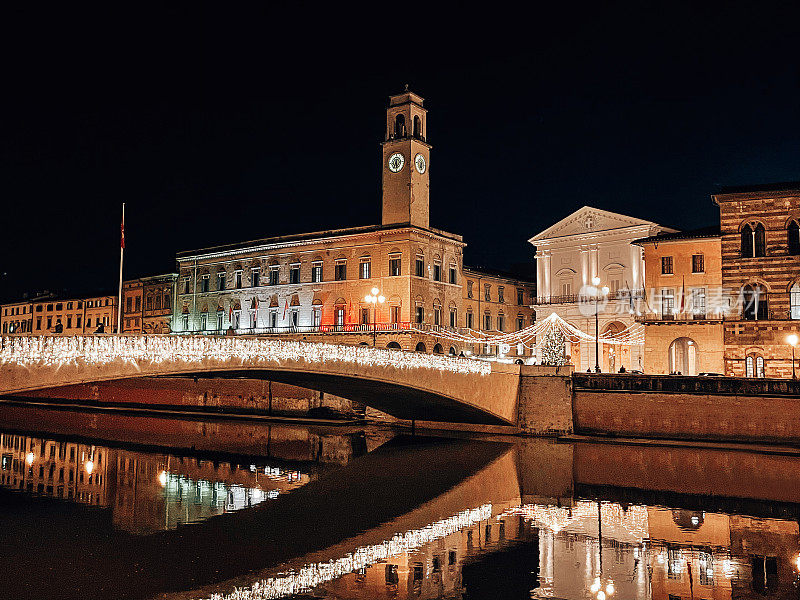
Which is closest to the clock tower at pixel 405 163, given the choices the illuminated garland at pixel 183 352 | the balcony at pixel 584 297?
the balcony at pixel 584 297

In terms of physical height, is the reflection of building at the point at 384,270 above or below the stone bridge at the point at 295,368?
above

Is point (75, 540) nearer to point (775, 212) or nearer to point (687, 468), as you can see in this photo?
point (687, 468)

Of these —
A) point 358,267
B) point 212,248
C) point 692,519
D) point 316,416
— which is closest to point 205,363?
point 692,519

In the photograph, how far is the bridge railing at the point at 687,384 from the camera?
1382 inches

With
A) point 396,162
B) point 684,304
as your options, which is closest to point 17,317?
point 396,162

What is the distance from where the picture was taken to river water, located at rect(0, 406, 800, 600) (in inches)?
619

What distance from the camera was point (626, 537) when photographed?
65.5 feet

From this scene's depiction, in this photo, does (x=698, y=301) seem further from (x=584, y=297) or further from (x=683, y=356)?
(x=584, y=297)

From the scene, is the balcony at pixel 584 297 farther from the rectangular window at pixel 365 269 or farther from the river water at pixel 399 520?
the river water at pixel 399 520

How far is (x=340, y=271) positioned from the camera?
64.6 m

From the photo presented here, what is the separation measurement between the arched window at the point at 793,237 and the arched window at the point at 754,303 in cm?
251

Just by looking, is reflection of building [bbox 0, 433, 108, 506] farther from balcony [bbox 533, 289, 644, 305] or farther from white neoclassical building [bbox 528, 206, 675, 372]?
balcony [bbox 533, 289, 644, 305]

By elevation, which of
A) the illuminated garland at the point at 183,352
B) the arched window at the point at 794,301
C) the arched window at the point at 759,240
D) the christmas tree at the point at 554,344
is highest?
the arched window at the point at 759,240

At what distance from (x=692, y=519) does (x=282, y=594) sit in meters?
13.0
